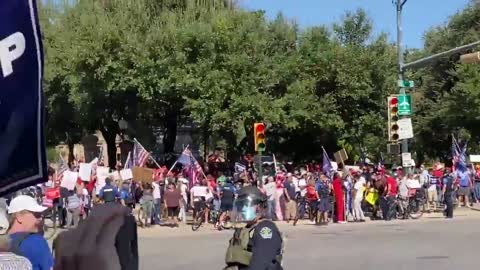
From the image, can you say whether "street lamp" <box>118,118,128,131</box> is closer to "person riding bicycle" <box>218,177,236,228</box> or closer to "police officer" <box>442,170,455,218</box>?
"person riding bicycle" <box>218,177,236,228</box>

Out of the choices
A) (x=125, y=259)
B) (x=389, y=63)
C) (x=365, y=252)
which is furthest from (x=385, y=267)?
(x=389, y=63)

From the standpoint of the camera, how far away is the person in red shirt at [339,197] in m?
26.0

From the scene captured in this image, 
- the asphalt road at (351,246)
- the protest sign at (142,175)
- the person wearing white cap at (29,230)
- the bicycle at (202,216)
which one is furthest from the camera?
the protest sign at (142,175)

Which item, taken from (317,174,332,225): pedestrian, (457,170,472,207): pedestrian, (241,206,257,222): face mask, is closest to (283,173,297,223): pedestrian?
(317,174,332,225): pedestrian

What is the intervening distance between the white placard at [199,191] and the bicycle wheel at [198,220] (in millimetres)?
614

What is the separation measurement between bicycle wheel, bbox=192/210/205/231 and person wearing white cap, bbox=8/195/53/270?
19.0 metres

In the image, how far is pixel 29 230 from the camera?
5.39 meters

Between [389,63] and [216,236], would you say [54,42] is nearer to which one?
[389,63]

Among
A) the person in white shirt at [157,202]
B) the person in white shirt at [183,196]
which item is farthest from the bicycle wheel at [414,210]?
the person in white shirt at [157,202]

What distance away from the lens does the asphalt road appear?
15.3m

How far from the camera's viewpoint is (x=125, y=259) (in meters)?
6.88

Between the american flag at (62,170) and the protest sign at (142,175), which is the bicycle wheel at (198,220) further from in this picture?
the american flag at (62,170)

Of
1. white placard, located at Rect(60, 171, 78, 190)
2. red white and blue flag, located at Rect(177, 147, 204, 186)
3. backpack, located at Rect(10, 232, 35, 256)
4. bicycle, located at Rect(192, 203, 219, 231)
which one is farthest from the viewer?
red white and blue flag, located at Rect(177, 147, 204, 186)

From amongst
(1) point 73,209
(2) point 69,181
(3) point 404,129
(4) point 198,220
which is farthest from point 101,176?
(3) point 404,129
